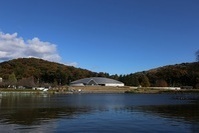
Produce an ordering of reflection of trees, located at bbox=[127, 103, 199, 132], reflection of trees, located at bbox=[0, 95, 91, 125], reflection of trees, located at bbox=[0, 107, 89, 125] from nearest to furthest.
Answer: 1. reflection of trees, located at bbox=[0, 107, 89, 125]
2. reflection of trees, located at bbox=[127, 103, 199, 132]
3. reflection of trees, located at bbox=[0, 95, 91, 125]

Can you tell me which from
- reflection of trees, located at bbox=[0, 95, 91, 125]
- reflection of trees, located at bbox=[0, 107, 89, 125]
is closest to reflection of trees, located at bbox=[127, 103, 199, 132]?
reflection of trees, located at bbox=[0, 95, 91, 125]

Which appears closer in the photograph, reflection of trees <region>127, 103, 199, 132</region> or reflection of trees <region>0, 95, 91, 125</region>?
reflection of trees <region>127, 103, 199, 132</region>

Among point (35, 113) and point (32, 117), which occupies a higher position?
point (35, 113)

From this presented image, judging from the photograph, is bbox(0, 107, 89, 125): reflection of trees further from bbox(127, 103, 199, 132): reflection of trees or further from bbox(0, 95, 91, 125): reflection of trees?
bbox(127, 103, 199, 132): reflection of trees

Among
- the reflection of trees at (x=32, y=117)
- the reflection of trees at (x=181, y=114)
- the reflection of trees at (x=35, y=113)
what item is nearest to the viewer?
the reflection of trees at (x=32, y=117)

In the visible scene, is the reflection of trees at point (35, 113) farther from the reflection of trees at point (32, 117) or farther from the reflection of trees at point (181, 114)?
the reflection of trees at point (181, 114)

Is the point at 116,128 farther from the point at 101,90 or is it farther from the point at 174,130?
the point at 101,90

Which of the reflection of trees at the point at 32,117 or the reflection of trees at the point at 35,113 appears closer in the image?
the reflection of trees at the point at 32,117

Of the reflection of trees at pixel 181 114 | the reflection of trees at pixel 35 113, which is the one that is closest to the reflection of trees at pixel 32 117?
the reflection of trees at pixel 35 113

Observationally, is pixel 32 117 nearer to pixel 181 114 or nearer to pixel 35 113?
pixel 35 113

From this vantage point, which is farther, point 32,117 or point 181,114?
point 181,114

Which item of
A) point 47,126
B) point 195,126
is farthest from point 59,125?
point 195,126

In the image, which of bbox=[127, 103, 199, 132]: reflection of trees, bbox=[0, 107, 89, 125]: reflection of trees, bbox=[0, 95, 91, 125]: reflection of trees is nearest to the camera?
bbox=[0, 107, 89, 125]: reflection of trees

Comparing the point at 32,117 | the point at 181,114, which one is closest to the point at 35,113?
the point at 32,117
